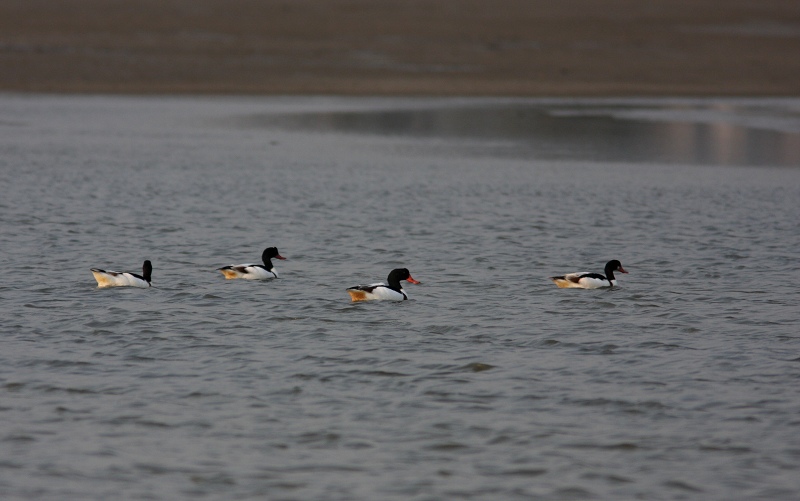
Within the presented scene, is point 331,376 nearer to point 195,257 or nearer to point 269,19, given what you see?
point 195,257

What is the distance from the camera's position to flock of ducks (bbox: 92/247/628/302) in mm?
14180

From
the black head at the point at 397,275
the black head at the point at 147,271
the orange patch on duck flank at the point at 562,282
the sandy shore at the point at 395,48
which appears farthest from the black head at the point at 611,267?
the sandy shore at the point at 395,48

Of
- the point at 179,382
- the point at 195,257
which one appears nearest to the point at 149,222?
Answer: the point at 195,257

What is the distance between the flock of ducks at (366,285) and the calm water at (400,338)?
182 millimetres

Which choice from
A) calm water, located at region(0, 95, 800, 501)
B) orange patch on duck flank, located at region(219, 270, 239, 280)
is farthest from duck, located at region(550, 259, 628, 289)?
orange patch on duck flank, located at region(219, 270, 239, 280)

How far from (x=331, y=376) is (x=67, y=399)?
8.06 feet

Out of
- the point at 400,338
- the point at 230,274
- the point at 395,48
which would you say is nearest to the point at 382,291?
the point at 400,338

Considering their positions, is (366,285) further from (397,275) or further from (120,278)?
(120,278)

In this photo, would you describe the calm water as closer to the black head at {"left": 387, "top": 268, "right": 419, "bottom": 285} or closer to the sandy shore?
the black head at {"left": 387, "top": 268, "right": 419, "bottom": 285}

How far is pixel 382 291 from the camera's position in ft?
46.5

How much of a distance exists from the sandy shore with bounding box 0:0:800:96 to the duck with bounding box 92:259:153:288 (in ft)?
131

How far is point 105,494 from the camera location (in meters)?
7.82

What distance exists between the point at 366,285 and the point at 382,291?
0.23 m

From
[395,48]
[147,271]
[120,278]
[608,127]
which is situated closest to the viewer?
[120,278]
